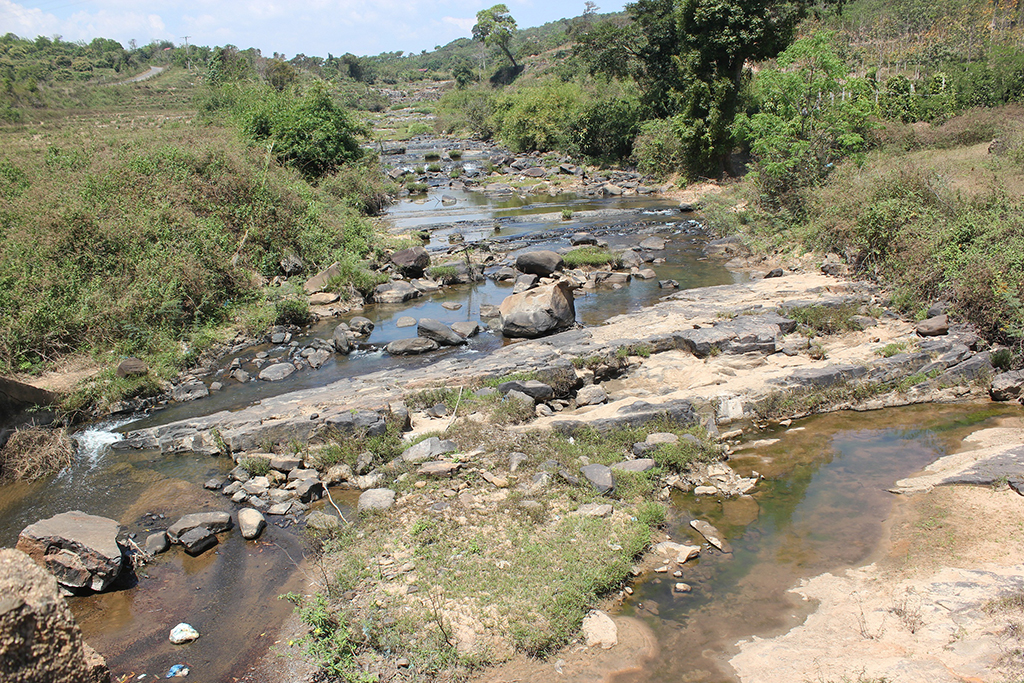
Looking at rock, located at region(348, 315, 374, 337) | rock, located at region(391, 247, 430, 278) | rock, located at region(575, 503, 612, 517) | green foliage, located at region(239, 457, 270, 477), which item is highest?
rock, located at region(391, 247, 430, 278)

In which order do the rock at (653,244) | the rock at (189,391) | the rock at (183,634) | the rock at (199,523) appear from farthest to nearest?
1. the rock at (653,244)
2. the rock at (189,391)
3. the rock at (199,523)
4. the rock at (183,634)

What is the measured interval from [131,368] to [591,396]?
24.8ft

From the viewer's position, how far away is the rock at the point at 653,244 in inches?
684

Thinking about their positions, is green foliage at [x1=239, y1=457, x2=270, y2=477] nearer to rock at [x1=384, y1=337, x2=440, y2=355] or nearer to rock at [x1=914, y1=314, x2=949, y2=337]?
rock at [x1=384, y1=337, x2=440, y2=355]

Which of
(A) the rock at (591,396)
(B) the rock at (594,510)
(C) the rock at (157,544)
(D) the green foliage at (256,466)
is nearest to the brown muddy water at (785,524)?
(B) the rock at (594,510)

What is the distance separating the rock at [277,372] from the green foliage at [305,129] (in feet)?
41.0

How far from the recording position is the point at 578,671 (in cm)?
467

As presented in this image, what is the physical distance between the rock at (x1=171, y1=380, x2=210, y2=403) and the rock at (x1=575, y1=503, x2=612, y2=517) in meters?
7.00

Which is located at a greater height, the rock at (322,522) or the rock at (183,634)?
the rock at (322,522)

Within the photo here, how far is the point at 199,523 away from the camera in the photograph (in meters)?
A: 6.53

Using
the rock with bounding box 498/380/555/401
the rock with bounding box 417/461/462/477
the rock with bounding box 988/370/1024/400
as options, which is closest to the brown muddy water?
the rock with bounding box 988/370/1024/400

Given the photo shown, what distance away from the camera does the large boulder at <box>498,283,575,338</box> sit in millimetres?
11750

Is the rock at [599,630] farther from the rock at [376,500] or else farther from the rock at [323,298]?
the rock at [323,298]

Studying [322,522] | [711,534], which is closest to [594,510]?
[711,534]
